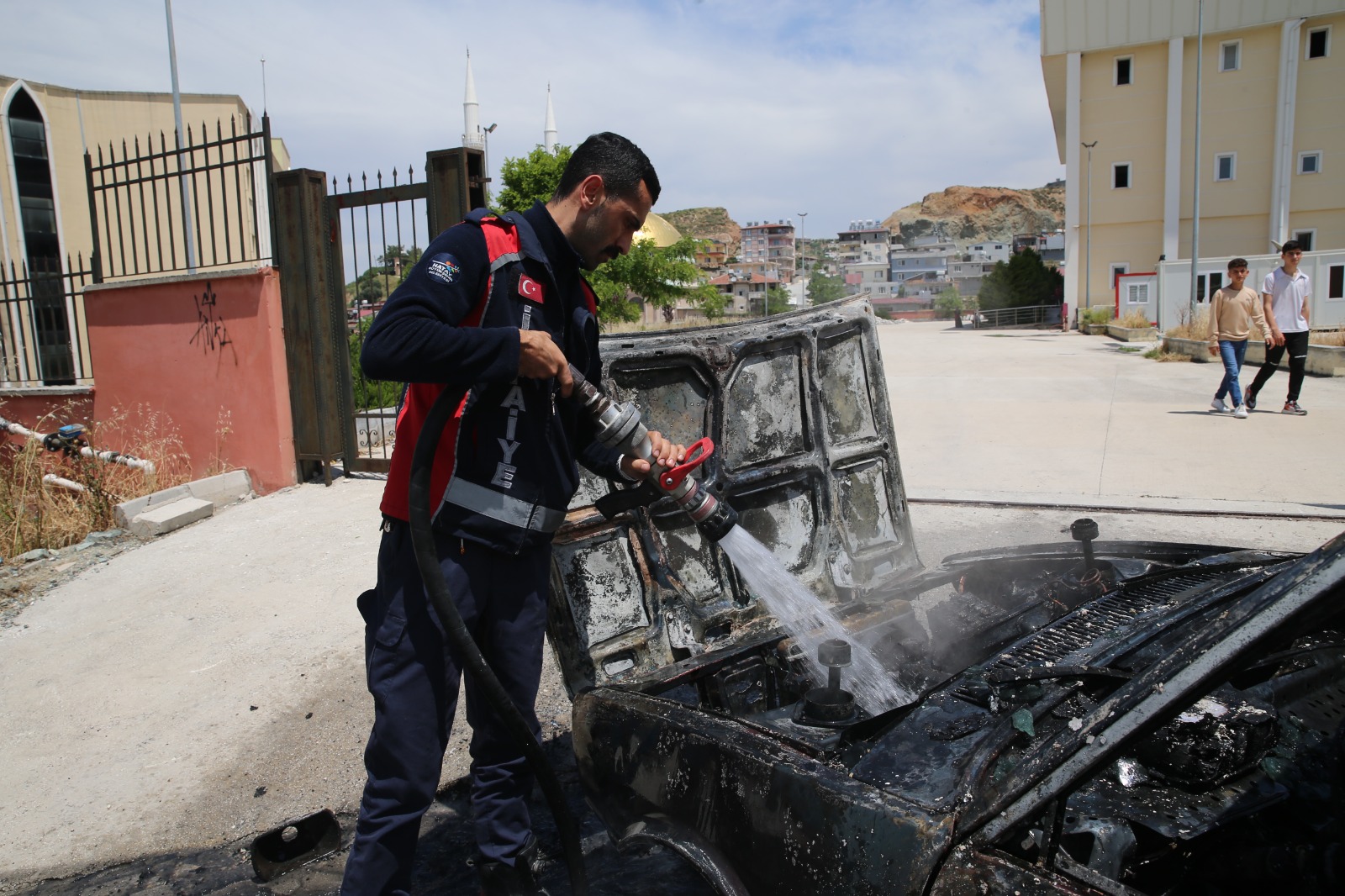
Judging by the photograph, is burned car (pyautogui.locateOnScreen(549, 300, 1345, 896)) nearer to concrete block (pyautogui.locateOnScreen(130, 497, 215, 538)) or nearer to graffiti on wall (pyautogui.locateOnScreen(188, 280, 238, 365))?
concrete block (pyautogui.locateOnScreen(130, 497, 215, 538))

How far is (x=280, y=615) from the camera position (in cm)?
488

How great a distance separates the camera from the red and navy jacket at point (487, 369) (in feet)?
6.42

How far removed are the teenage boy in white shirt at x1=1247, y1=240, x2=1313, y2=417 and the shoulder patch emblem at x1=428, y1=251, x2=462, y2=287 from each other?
950 centimetres

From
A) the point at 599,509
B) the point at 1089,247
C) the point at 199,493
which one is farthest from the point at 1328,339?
the point at 1089,247

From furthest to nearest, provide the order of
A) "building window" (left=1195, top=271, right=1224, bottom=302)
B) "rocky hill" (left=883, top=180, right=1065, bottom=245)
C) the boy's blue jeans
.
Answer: "rocky hill" (left=883, top=180, right=1065, bottom=245) → "building window" (left=1195, top=271, right=1224, bottom=302) → the boy's blue jeans

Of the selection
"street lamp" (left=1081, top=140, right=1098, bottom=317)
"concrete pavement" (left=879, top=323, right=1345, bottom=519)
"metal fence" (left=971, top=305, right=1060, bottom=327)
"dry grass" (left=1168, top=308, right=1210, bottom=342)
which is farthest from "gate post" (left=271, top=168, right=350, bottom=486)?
"metal fence" (left=971, top=305, right=1060, bottom=327)

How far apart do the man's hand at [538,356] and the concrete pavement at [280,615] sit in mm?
1931

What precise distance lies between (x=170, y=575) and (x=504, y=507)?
15.0 ft

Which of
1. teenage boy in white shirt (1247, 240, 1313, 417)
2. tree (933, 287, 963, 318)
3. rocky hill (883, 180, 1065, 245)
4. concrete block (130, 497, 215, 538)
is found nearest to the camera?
concrete block (130, 497, 215, 538)

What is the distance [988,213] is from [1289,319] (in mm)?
182568

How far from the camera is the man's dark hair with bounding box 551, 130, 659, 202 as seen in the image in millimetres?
2240

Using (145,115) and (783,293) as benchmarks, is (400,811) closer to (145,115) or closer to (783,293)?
(145,115)

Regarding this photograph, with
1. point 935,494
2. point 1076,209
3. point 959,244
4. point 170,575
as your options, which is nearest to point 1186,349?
point 935,494

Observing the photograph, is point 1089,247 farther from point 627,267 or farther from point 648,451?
point 648,451
